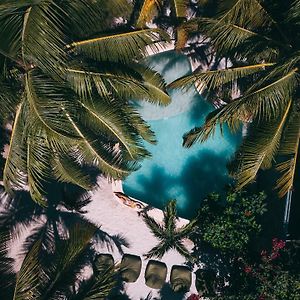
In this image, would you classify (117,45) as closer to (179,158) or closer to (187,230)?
(179,158)

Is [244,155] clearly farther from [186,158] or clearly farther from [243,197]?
[186,158]

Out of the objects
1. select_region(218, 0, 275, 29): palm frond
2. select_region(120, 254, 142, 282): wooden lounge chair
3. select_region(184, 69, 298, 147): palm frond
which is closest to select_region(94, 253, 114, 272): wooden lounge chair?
select_region(120, 254, 142, 282): wooden lounge chair

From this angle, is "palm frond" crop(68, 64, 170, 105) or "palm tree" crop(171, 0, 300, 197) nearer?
"palm frond" crop(68, 64, 170, 105)

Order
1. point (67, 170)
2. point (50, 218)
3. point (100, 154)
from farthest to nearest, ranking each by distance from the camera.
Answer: point (50, 218) → point (67, 170) → point (100, 154)

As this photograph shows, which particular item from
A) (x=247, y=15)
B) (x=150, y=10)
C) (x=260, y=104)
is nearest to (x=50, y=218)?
(x=150, y=10)

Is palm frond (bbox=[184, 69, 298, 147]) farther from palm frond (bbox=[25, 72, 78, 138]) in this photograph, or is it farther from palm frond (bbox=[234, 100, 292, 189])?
palm frond (bbox=[25, 72, 78, 138])
